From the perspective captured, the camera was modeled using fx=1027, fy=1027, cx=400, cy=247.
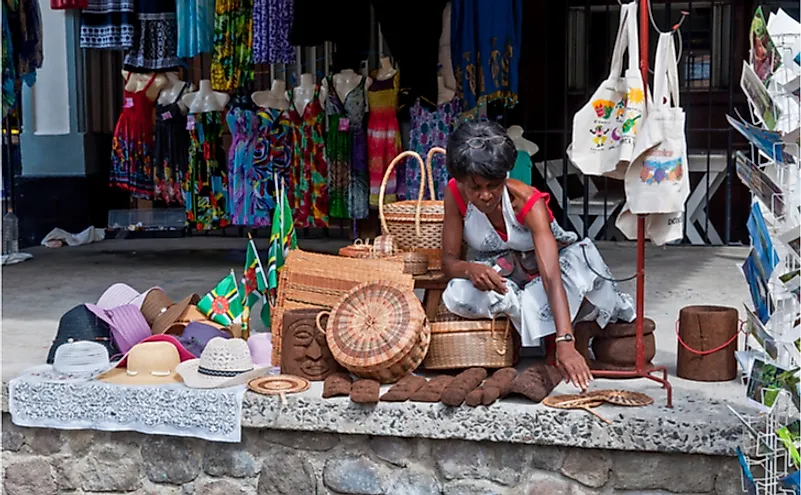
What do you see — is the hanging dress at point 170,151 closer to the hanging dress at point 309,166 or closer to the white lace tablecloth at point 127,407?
the hanging dress at point 309,166

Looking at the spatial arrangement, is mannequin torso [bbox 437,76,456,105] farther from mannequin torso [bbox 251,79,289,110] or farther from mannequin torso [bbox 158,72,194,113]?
mannequin torso [bbox 158,72,194,113]

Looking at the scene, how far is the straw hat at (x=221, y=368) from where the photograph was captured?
12.4ft

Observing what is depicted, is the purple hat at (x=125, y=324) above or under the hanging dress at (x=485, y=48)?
under

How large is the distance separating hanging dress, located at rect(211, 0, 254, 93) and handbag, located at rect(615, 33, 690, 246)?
434cm

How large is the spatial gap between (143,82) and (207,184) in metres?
0.91

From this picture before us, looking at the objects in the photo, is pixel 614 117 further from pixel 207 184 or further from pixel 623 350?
pixel 207 184

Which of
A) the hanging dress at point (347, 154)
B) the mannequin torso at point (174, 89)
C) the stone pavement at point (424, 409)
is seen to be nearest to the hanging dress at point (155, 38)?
the mannequin torso at point (174, 89)

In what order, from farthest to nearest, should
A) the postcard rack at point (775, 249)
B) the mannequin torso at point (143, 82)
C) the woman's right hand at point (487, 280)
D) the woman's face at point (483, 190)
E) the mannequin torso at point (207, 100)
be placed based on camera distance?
the mannequin torso at point (143, 82)
the mannequin torso at point (207, 100)
the woman's right hand at point (487, 280)
the woman's face at point (483, 190)
the postcard rack at point (775, 249)

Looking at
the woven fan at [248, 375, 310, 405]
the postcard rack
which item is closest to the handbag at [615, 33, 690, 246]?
the postcard rack

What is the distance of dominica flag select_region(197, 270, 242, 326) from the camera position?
14.4 feet

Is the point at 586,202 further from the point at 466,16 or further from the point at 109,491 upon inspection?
the point at 109,491

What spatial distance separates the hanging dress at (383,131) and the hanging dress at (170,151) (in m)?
1.61

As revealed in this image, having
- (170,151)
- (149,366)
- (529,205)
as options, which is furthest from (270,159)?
(529,205)

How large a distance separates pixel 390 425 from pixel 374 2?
3.81m
